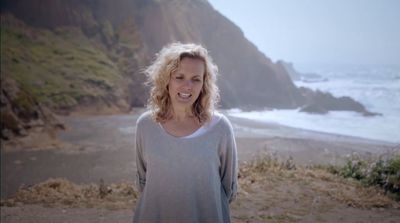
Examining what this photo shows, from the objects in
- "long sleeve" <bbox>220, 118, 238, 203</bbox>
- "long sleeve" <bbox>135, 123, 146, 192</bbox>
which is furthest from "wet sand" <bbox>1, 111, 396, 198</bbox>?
"long sleeve" <bbox>135, 123, 146, 192</bbox>

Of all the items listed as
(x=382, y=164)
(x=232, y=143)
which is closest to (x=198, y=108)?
(x=232, y=143)

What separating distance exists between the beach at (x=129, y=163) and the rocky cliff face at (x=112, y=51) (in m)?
3.80

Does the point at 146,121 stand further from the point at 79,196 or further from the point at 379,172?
the point at 379,172

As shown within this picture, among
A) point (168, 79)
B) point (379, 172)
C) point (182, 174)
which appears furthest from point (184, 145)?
point (379, 172)

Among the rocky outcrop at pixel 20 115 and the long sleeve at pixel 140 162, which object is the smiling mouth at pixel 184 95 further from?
the rocky outcrop at pixel 20 115

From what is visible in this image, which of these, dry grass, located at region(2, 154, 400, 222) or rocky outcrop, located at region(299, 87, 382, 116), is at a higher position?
rocky outcrop, located at region(299, 87, 382, 116)

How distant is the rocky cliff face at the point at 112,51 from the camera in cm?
2644

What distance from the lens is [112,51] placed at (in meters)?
34.9

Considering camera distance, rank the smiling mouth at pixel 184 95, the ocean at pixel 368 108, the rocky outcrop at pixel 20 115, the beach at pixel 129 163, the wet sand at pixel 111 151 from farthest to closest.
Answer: the ocean at pixel 368 108 < the rocky outcrop at pixel 20 115 < the wet sand at pixel 111 151 < the beach at pixel 129 163 < the smiling mouth at pixel 184 95

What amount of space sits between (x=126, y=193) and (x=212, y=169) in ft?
14.9

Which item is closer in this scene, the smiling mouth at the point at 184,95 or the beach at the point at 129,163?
the smiling mouth at the point at 184,95

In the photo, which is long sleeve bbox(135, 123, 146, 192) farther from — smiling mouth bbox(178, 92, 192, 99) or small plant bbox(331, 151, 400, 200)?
small plant bbox(331, 151, 400, 200)

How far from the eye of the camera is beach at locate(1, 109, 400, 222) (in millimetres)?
5438

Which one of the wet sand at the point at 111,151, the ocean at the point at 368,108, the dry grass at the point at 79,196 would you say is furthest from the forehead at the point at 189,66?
the ocean at the point at 368,108
